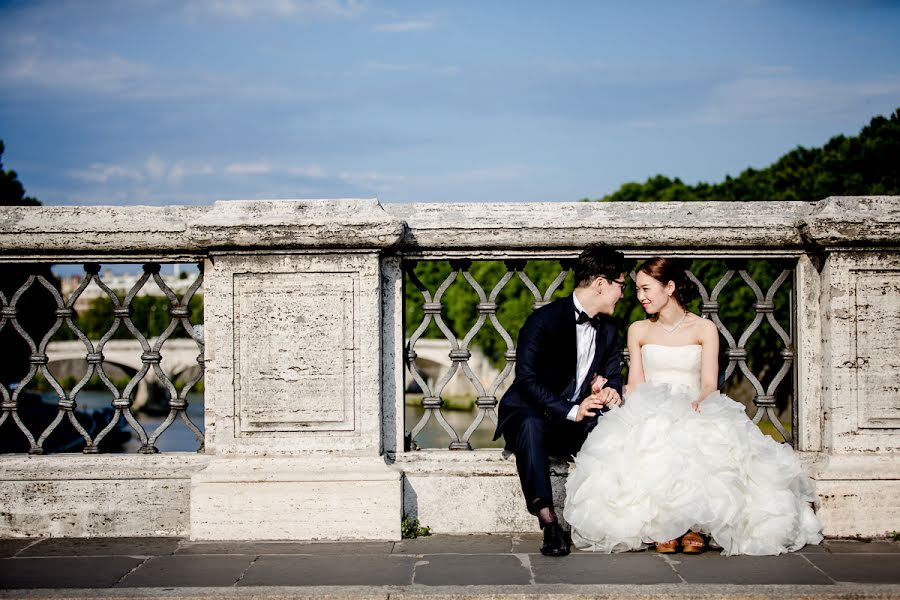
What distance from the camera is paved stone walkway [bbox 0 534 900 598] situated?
3.50 metres

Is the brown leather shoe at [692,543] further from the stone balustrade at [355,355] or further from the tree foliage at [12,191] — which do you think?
the tree foliage at [12,191]

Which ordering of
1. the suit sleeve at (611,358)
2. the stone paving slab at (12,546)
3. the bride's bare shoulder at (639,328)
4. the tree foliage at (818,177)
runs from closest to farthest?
the stone paving slab at (12,546)
the suit sleeve at (611,358)
the bride's bare shoulder at (639,328)
the tree foliage at (818,177)

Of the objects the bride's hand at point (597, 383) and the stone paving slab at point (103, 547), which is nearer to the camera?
the stone paving slab at point (103, 547)

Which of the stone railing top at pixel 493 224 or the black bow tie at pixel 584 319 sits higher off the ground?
the stone railing top at pixel 493 224

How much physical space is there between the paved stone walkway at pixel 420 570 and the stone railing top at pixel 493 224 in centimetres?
148

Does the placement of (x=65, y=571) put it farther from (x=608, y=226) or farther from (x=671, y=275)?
(x=671, y=275)

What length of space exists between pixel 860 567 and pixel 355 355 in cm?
246

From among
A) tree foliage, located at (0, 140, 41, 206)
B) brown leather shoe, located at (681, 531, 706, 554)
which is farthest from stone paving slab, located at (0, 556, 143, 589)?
tree foliage, located at (0, 140, 41, 206)

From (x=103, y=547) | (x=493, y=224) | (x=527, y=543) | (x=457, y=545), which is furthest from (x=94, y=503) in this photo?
(x=493, y=224)

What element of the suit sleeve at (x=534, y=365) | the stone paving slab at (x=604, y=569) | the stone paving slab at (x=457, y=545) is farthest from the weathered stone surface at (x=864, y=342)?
the stone paving slab at (x=457, y=545)

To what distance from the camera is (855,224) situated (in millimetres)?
4422

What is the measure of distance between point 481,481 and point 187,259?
1.90 metres

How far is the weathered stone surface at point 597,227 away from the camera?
4.62m

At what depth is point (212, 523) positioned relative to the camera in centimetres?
439
